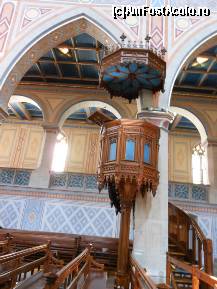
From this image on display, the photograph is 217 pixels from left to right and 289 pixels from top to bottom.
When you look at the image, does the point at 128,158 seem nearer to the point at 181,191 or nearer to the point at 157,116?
the point at 157,116

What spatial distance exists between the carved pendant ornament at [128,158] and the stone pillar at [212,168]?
217 inches

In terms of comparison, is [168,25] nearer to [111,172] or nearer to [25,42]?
[25,42]

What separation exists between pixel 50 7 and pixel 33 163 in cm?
877

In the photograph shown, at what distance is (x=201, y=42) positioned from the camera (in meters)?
8.11

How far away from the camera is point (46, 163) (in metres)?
11.1

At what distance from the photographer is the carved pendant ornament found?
18.2 ft

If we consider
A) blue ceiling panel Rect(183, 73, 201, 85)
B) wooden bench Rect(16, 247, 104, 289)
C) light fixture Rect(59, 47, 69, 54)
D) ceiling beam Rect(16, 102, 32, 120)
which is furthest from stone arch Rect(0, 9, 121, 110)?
ceiling beam Rect(16, 102, 32, 120)

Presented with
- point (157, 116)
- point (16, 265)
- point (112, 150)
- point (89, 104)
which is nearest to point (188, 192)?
point (157, 116)

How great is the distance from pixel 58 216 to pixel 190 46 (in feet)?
23.7

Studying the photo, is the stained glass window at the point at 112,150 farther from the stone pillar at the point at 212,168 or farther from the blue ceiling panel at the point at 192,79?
the blue ceiling panel at the point at 192,79

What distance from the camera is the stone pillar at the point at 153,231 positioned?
19.5ft

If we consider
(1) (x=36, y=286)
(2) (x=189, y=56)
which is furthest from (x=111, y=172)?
(2) (x=189, y=56)

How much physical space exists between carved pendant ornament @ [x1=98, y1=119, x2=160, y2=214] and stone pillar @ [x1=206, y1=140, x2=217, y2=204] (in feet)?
18.1

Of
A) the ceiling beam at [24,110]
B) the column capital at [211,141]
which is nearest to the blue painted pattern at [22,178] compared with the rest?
the ceiling beam at [24,110]
